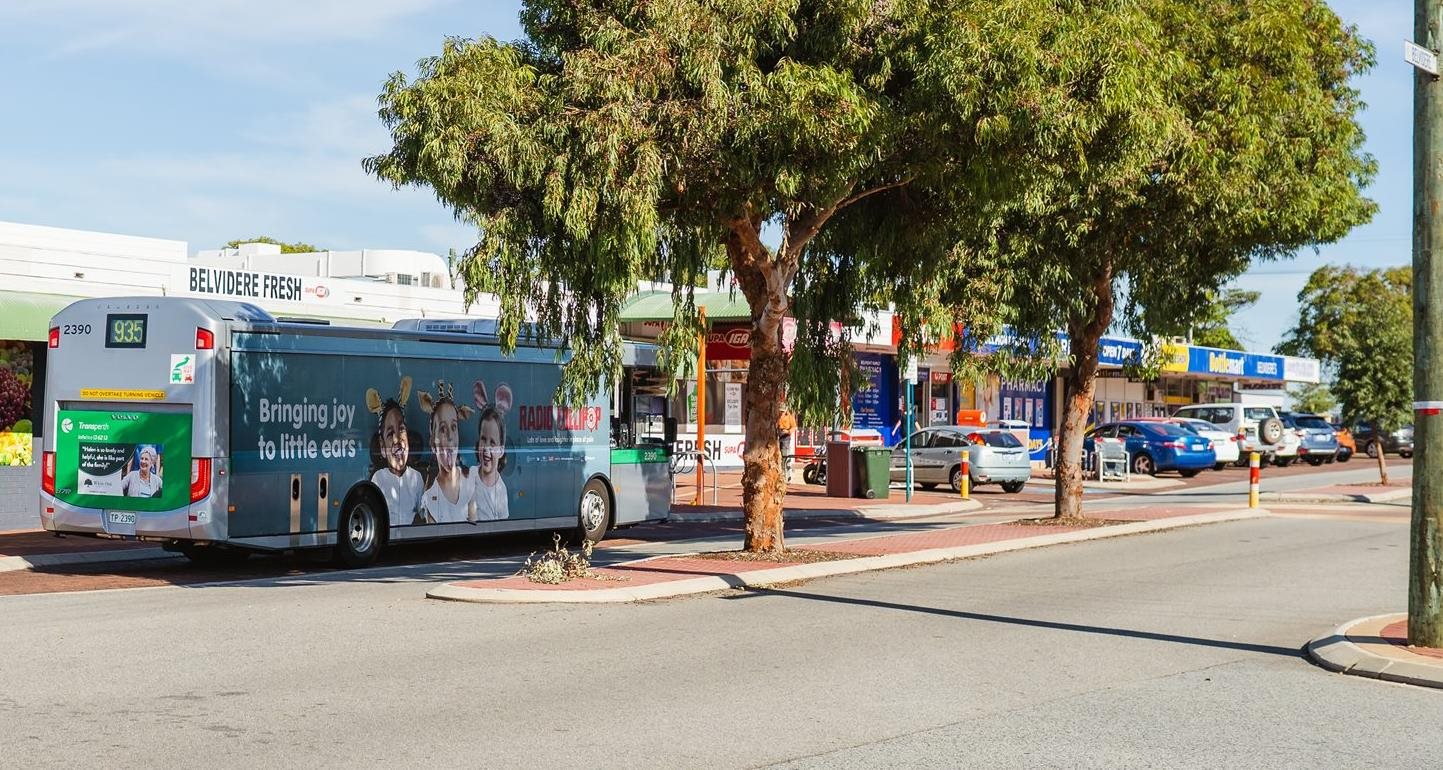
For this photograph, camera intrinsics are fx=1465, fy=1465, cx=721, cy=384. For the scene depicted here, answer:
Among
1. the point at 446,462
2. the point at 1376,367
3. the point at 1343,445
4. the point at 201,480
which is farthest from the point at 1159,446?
the point at 201,480

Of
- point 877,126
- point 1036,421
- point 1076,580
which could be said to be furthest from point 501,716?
point 1036,421

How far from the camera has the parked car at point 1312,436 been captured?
50.5m

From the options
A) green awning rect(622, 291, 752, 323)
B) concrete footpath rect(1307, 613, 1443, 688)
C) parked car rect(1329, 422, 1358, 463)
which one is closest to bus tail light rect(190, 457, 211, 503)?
concrete footpath rect(1307, 613, 1443, 688)

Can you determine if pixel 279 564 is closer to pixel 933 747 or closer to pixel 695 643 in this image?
pixel 695 643

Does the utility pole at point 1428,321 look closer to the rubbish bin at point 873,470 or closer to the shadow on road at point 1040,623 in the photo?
the shadow on road at point 1040,623

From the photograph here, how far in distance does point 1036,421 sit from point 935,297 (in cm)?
4013

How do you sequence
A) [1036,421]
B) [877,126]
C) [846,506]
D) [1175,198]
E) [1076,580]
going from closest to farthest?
1. [877,126]
2. [1076,580]
3. [1175,198]
4. [846,506]
5. [1036,421]

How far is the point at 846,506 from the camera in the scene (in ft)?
91.6

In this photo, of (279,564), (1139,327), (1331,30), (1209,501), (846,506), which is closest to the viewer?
(279,564)

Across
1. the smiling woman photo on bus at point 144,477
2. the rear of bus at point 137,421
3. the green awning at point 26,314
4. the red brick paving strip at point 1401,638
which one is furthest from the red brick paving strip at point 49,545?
the red brick paving strip at point 1401,638

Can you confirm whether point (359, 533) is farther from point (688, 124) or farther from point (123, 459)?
point (688, 124)

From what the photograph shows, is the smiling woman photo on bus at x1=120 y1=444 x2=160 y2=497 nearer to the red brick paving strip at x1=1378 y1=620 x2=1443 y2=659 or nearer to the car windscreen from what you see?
the red brick paving strip at x1=1378 y1=620 x2=1443 y2=659

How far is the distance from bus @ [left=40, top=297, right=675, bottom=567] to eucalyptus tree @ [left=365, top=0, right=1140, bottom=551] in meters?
2.41

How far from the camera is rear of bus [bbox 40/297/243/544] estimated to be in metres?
15.5
